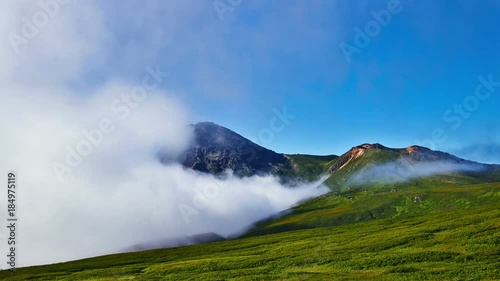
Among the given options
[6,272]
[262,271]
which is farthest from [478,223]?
[6,272]

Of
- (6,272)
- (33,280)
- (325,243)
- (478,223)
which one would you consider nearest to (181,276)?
(325,243)

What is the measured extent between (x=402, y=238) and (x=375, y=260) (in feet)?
81.6

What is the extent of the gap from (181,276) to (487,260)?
5215 cm

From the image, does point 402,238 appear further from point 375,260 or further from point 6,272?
point 6,272

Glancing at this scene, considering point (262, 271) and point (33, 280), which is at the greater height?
point (33, 280)

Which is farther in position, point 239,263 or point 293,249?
point 293,249

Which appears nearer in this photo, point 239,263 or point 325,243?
point 239,263

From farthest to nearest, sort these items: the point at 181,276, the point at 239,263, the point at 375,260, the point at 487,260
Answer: the point at 239,263 → the point at 181,276 → the point at 375,260 → the point at 487,260

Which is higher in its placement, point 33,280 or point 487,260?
point 33,280

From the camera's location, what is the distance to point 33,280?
3925 inches

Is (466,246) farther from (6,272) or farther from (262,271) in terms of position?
(6,272)

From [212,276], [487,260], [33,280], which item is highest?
[33,280]

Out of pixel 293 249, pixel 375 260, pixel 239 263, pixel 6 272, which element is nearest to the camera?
pixel 375 260

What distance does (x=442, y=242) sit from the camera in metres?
77.9
